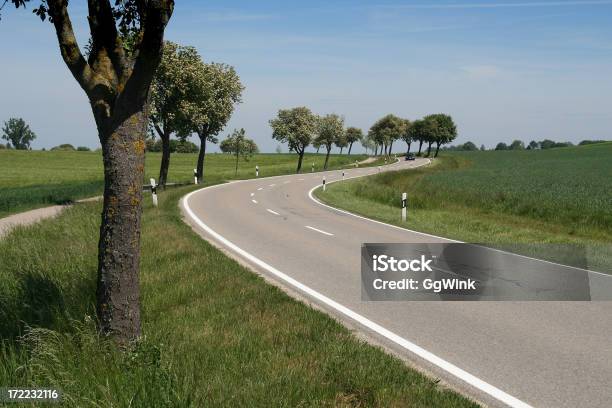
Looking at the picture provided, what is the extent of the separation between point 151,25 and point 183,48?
1229 inches

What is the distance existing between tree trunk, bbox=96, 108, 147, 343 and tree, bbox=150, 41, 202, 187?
2798 centimetres

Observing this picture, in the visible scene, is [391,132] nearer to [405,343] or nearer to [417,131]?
[417,131]

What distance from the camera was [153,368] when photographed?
4.48 meters

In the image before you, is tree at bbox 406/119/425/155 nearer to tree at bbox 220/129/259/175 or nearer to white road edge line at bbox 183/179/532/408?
tree at bbox 220/129/259/175

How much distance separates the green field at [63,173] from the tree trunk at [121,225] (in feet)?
65.4

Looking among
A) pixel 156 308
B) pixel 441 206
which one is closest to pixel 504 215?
pixel 441 206

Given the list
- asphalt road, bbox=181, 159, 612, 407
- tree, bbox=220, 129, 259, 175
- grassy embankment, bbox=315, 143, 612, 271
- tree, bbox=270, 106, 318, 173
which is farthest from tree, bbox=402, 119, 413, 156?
asphalt road, bbox=181, 159, 612, 407

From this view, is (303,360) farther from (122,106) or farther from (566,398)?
(122,106)

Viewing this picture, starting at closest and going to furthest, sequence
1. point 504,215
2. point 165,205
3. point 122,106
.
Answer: point 122,106 → point 165,205 → point 504,215

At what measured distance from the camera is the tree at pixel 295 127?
6234 cm

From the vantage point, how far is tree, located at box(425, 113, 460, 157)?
10788cm

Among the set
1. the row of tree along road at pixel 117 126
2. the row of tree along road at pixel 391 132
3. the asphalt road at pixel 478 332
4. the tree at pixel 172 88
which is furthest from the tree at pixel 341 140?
the row of tree along road at pixel 117 126

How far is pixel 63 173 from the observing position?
61.1 metres

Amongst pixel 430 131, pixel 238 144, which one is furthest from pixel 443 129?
pixel 238 144
